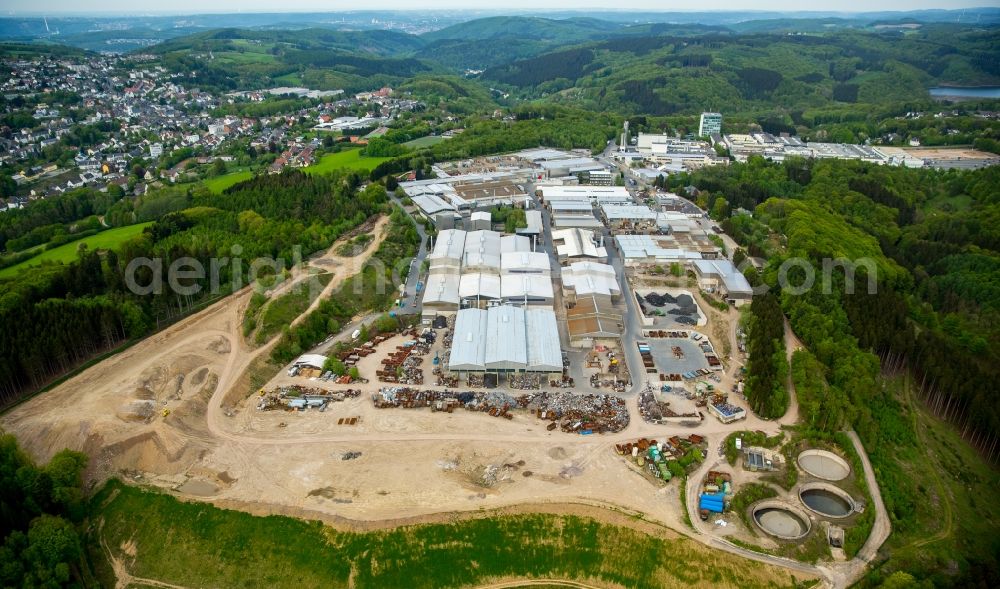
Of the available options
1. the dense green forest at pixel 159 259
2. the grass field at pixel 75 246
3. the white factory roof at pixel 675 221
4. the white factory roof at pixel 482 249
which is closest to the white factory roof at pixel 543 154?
the dense green forest at pixel 159 259

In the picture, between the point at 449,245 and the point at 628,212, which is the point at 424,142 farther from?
the point at 449,245

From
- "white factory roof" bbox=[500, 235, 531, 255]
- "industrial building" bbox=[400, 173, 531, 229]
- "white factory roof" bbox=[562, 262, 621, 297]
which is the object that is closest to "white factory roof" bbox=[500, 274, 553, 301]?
"white factory roof" bbox=[562, 262, 621, 297]

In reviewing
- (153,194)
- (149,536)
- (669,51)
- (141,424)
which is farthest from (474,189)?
(669,51)

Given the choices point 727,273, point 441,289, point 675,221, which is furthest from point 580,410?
point 675,221

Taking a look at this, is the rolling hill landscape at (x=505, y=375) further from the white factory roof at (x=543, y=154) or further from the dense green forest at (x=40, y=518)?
the white factory roof at (x=543, y=154)

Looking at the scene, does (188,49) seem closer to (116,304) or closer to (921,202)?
(116,304)
